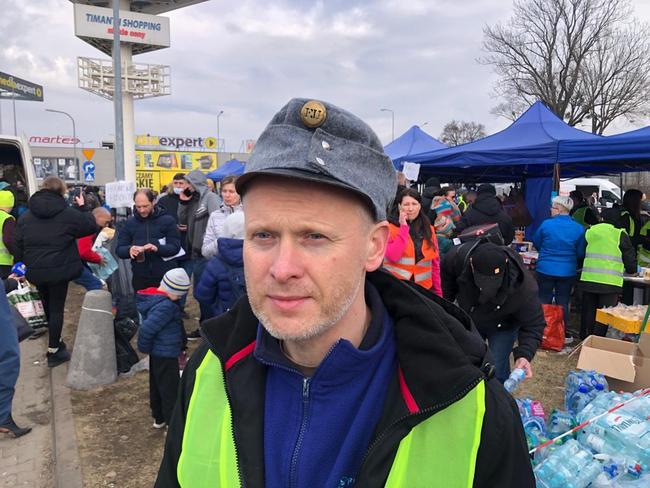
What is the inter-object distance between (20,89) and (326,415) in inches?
1053

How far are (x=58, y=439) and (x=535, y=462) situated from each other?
3.83 metres

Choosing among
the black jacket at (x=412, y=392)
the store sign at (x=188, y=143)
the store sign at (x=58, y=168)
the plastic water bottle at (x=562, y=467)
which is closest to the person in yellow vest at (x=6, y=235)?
the black jacket at (x=412, y=392)

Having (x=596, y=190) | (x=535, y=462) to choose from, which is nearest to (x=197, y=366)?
(x=535, y=462)

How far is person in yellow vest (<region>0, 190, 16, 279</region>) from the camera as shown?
6.23m

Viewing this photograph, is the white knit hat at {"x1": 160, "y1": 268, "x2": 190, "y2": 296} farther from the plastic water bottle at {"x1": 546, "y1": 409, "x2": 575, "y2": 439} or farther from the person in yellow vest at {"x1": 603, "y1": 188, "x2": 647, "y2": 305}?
the person in yellow vest at {"x1": 603, "y1": 188, "x2": 647, "y2": 305}

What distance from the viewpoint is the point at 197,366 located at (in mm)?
1460

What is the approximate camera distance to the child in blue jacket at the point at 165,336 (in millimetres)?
4082

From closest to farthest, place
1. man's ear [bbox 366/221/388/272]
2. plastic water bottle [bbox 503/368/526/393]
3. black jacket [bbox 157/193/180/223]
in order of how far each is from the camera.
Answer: man's ear [bbox 366/221/388/272] → plastic water bottle [bbox 503/368/526/393] → black jacket [bbox 157/193/180/223]

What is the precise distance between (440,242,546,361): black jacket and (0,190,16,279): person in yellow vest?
550cm

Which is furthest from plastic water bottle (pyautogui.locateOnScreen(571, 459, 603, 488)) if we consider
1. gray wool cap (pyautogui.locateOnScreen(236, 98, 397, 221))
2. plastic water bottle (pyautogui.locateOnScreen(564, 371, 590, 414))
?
gray wool cap (pyautogui.locateOnScreen(236, 98, 397, 221))

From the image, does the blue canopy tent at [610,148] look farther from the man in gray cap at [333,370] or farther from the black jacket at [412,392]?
the man in gray cap at [333,370]

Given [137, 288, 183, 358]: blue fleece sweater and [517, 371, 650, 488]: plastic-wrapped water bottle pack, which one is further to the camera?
[137, 288, 183, 358]: blue fleece sweater

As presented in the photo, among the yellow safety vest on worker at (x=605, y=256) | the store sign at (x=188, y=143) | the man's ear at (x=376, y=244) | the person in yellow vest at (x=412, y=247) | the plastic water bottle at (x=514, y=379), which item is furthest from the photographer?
the store sign at (x=188, y=143)

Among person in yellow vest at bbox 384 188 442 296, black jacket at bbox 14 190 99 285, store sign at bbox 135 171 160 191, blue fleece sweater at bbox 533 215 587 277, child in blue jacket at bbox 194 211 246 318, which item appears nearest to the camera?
child in blue jacket at bbox 194 211 246 318
